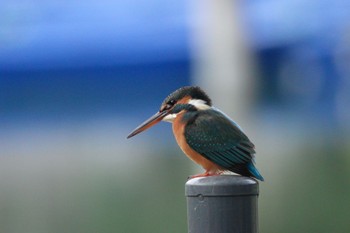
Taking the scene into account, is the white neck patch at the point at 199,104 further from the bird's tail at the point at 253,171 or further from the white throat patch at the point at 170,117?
the bird's tail at the point at 253,171

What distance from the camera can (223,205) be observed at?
2.28 meters

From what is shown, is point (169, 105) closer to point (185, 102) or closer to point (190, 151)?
point (185, 102)

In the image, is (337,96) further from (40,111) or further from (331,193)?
(40,111)

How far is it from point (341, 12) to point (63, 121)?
8.38ft

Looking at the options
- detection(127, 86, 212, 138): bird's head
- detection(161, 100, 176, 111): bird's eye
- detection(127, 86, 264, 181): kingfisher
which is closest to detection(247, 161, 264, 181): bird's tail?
detection(127, 86, 264, 181): kingfisher

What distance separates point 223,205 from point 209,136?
377 millimetres

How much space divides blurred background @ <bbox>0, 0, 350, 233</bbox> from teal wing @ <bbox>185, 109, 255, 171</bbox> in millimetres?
3489

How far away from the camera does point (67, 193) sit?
7023 mm

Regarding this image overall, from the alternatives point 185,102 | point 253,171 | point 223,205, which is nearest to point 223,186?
point 223,205

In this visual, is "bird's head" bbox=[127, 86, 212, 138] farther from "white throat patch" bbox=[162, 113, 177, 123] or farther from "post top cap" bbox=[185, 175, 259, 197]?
"post top cap" bbox=[185, 175, 259, 197]

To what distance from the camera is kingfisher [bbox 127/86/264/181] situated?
2.57 m

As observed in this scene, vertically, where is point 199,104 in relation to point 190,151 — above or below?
above

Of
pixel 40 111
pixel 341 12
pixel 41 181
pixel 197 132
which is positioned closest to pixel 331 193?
pixel 341 12

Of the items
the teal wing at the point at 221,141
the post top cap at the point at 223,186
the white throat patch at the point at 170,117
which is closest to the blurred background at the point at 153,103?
the white throat patch at the point at 170,117
